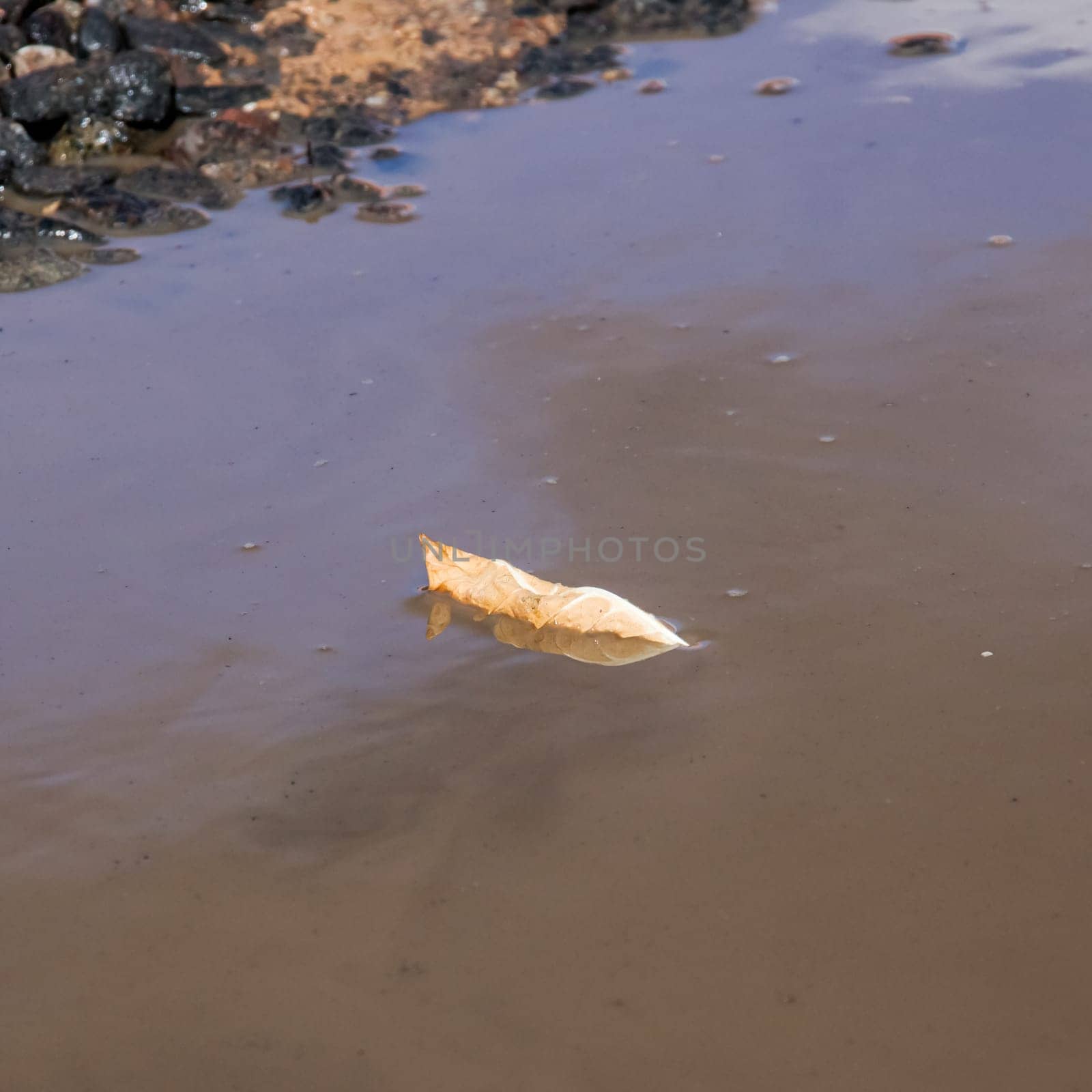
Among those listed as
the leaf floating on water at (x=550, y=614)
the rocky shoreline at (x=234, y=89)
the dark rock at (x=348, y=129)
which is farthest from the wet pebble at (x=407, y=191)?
the leaf floating on water at (x=550, y=614)

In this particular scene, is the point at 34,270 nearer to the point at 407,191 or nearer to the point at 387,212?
the point at 387,212

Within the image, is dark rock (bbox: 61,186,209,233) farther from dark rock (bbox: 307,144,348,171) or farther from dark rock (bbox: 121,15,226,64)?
dark rock (bbox: 121,15,226,64)

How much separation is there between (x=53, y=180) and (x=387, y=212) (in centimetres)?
144

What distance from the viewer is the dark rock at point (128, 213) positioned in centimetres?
462

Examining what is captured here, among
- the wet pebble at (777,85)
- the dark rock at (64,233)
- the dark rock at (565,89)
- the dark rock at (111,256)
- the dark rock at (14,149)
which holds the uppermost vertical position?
the dark rock at (14,149)

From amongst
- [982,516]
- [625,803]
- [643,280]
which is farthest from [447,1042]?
[643,280]

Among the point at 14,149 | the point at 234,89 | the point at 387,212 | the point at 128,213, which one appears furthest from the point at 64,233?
the point at 234,89

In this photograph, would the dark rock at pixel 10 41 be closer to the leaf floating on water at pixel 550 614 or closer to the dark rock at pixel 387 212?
the dark rock at pixel 387 212

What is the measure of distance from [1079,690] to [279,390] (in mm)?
2287

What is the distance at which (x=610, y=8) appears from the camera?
6008mm

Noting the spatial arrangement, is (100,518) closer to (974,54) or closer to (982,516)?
(982,516)

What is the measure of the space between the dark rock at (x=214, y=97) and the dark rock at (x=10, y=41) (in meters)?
0.76

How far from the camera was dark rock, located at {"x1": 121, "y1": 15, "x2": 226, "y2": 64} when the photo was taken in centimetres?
569

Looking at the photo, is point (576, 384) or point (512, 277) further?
point (512, 277)
